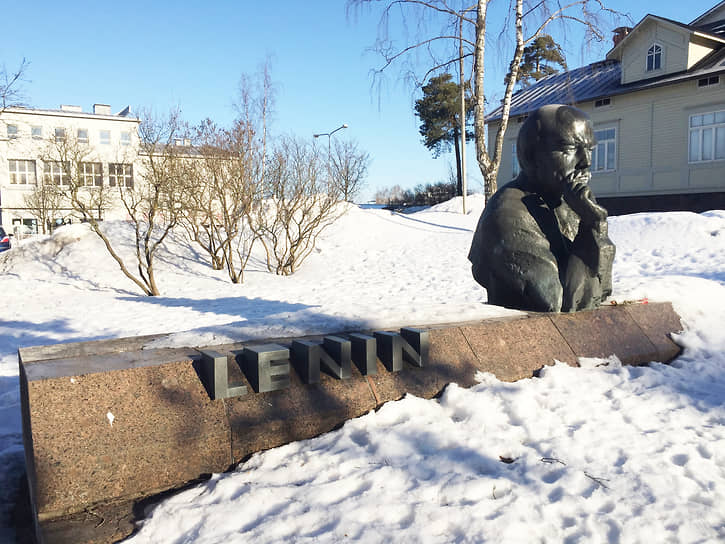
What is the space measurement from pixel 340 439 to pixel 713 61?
22093 mm

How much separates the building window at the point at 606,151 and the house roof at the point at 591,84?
4.76 feet

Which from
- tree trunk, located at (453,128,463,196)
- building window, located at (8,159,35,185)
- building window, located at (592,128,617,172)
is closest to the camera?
building window, located at (592,128,617,172)

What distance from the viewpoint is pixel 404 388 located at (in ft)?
11.7

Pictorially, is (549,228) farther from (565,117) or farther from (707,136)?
(707,136)

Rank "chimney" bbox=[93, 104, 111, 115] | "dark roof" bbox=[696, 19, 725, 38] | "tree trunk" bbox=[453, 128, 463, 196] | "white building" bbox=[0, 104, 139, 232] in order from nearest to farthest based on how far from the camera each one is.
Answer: "dark roof" bbox=[696, 19, 725, 38], "tree trunk" bbox=[453, 128, 463, 196], "white building" bbox=[0, 104, 139, 232], "chimney" bbox=[93, 104, 111, 115]

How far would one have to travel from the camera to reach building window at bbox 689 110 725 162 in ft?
61.7

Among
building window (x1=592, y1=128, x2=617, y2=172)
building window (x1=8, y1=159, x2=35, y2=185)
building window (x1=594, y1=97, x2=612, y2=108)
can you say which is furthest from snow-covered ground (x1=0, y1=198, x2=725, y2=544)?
building window (x1=8, y1=159, x2=35, y2=185)

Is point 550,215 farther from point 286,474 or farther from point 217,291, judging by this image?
point 217,291

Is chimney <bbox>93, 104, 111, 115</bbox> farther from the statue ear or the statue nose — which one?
the statue nose

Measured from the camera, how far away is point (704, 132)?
19250 millimetres

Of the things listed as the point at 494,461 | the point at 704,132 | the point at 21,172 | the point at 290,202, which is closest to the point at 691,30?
the point at 704,132

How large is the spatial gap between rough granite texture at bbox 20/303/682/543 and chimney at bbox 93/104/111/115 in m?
51.5

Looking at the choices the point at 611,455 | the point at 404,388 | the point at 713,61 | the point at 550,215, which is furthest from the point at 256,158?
the point at 713,61

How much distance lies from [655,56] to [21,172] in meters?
43.3
